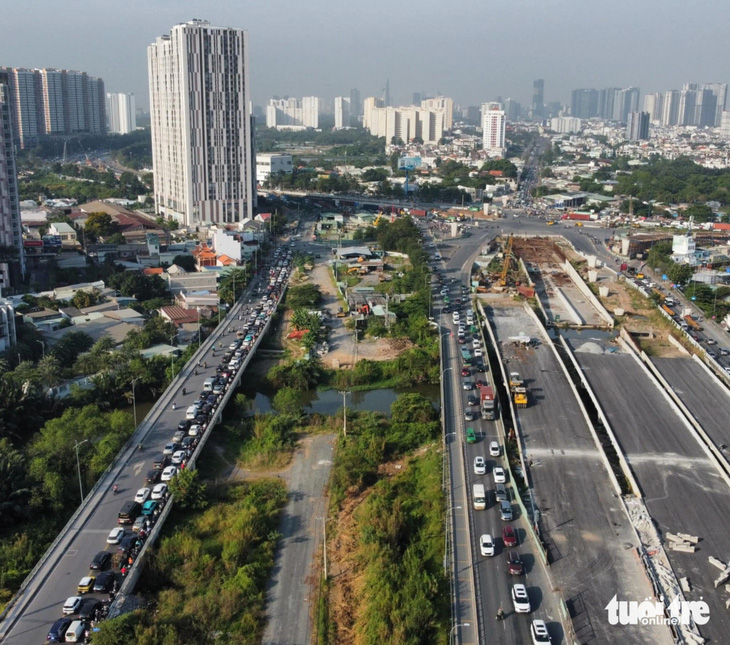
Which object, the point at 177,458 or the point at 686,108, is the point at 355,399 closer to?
the point at 177,458

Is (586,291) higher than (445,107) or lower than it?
lower

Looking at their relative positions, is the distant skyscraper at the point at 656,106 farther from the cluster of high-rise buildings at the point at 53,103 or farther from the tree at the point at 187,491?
the tree at the point at 187,491

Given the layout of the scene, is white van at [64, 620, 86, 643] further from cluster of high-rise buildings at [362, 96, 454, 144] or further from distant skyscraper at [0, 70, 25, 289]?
cluster of high-rise buildings at [362, 96, 454, 144]

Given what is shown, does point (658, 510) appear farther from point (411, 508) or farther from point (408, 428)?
point (408, 428)

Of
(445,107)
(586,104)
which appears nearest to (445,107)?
(445,107)

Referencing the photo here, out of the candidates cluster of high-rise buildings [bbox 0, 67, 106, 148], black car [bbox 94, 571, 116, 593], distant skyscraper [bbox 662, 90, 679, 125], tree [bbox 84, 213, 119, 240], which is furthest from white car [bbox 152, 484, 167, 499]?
distant skyscraper [bbox 662, 90, 679, 125]

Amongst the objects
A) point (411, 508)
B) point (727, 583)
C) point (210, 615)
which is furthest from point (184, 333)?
point (727, 583)

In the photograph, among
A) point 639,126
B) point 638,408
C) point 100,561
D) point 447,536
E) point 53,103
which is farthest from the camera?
point 639,126
